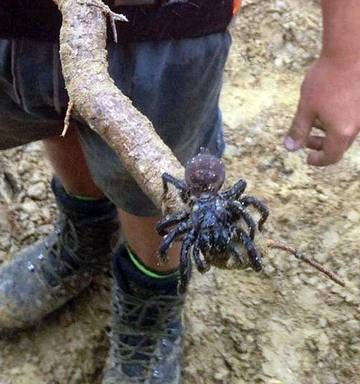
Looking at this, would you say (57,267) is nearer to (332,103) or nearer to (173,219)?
(332,103)

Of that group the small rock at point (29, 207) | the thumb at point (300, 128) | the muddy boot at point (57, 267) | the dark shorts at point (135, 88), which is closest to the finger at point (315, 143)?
the thumb at point (300, 128)

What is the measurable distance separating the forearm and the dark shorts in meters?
0.14

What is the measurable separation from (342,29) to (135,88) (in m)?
0.28

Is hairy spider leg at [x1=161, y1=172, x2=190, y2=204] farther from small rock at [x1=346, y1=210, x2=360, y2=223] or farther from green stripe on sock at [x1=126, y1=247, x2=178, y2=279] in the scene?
small rock at [x1=346, y1=210, x2=360, y2=223]

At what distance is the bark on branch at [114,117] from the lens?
0.67 metres

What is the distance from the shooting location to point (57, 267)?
152 centimetres

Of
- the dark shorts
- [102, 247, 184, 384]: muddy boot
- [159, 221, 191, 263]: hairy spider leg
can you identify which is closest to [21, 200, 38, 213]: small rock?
[102, 247, 184, 384]: muddy boot

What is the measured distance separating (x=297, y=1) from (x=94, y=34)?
137 cm

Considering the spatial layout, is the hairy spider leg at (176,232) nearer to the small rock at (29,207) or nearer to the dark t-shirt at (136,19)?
the dark t-shirt at (136,19)

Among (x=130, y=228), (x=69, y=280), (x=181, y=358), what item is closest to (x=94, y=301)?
(x=69, y=280)

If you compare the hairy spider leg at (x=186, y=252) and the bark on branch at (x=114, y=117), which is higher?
the bark on branch at (x=114, y=117)

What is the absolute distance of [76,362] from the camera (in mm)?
1474

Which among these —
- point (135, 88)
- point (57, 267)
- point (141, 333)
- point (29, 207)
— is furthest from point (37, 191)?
point (135, 88)

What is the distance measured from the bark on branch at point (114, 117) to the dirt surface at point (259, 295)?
0.85m
